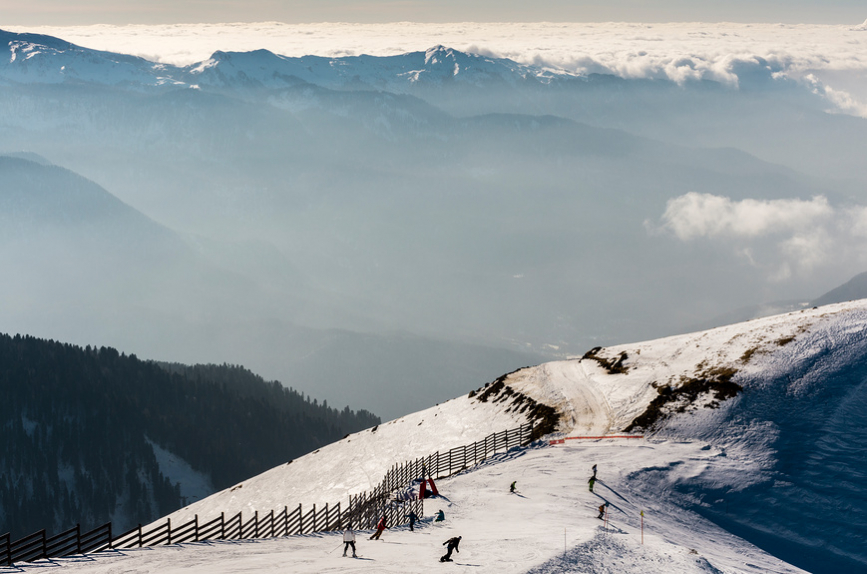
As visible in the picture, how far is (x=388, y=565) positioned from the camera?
114ft

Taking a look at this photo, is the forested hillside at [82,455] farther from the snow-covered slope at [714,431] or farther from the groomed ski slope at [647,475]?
the groomed ski slope at [647,475]

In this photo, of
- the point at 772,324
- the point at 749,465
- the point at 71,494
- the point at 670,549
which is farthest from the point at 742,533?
the point at 71,494

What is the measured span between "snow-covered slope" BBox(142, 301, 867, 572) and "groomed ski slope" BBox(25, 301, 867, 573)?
0.57 ft

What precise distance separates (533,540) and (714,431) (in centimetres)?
3257

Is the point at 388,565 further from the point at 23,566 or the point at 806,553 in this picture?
the point at 806,553

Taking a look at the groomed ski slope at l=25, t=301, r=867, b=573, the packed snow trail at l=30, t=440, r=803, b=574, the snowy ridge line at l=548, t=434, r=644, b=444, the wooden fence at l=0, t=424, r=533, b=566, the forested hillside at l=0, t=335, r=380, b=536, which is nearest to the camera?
the packed snow trail at l=30, t=440, r=803, b=574

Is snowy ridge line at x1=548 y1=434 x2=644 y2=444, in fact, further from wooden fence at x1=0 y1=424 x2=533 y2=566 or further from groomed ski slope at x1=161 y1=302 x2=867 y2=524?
wooden fence at x1=0 y1=424 x2=533 y2=566

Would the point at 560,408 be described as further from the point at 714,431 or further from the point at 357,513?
the point at 357,513

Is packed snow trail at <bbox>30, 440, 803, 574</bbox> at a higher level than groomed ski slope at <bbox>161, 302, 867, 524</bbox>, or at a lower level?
lower

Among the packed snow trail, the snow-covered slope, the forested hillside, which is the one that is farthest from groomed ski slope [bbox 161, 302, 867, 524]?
the forested hillside

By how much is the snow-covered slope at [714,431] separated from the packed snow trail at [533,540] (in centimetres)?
Result: 59

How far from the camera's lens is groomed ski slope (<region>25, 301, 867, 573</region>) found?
37.4 meters

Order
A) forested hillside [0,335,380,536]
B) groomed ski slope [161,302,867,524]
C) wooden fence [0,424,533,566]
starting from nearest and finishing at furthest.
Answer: wooden fence [0,424,533,566], groomed ski slope [161,302,867,524], forested hillside [0,335,380,536]

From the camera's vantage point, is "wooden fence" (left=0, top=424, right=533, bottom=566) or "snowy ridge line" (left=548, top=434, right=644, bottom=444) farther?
"snowy ridge line" (left=548, top=434, right=644, bottom=444)
